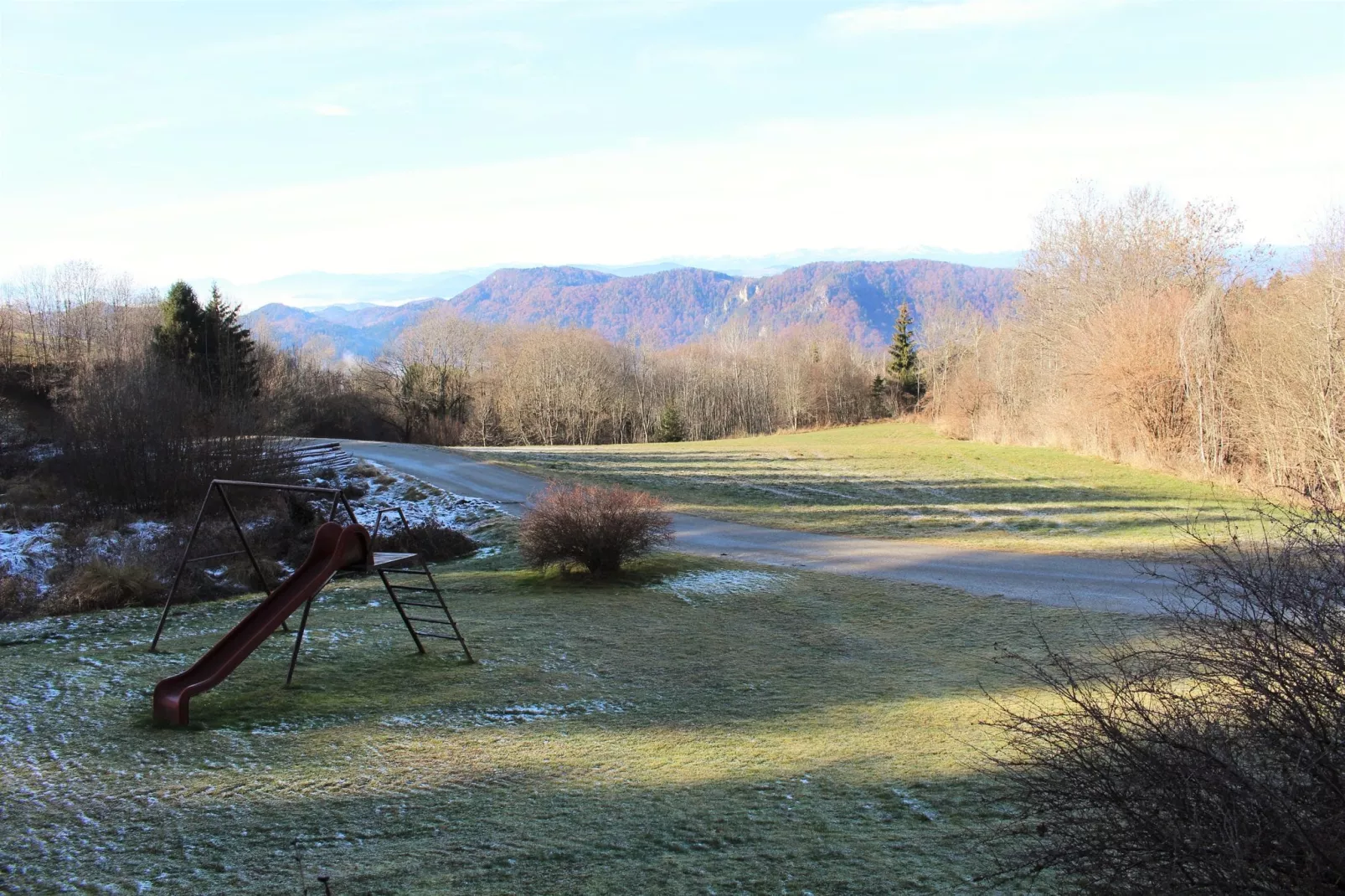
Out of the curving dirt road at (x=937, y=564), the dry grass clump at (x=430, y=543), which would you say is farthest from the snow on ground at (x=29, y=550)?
the curving dirt road at (x=937, y=564)

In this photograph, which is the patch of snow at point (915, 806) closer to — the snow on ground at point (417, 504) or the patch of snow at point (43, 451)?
the snow on ground at point (417, 504)

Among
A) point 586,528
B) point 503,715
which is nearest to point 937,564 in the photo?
point 586,528

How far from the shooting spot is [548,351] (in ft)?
214

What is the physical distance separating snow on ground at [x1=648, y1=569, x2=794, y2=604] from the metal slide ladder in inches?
142

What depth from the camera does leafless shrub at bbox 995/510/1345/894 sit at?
2.62 meters

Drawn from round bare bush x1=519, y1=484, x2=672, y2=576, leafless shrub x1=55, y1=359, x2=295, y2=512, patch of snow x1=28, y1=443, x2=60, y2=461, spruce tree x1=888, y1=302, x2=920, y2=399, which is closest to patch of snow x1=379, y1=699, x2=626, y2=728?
round bare bush x1=519, y1=484, x2=672, y2=576

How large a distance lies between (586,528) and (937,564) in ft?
21.1

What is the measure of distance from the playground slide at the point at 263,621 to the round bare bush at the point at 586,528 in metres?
5.71

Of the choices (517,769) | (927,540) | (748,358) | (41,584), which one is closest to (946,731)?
(517,769)

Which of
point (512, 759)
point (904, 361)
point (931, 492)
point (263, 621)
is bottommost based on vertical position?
point (931, 492)

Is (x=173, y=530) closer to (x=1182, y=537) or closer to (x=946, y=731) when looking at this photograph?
(x=946, y=731)

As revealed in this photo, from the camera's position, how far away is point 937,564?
1573cm

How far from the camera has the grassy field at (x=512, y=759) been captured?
4.55m

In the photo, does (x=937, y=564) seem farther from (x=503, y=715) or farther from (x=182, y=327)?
(x=182, y=327)
